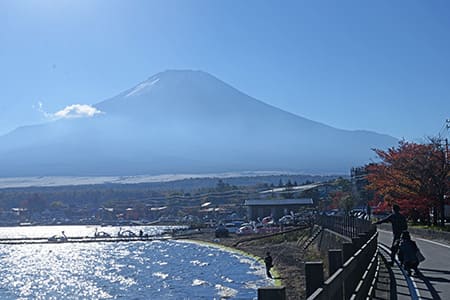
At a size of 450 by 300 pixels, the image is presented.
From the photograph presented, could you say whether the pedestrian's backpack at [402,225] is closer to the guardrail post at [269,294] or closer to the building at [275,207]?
the guardrail post at [269,294]

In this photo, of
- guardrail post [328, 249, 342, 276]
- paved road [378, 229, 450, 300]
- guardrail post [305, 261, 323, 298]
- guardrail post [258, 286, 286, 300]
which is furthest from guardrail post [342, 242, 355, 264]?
guardrail post [258, 286, 286, 300]

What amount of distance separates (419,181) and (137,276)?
20.5m

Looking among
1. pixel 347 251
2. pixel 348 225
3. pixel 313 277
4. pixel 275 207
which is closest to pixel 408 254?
pixel 347 251

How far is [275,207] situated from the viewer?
368 ft

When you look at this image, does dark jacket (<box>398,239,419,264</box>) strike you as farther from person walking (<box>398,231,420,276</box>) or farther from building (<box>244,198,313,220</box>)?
building (<box>244,198,313,220</box>)

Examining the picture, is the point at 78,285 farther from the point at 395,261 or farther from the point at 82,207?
the point at 82,207

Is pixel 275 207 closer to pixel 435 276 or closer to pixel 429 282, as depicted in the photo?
pixel 435 276

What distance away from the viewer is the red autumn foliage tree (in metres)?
38.2

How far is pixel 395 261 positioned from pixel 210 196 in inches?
6578

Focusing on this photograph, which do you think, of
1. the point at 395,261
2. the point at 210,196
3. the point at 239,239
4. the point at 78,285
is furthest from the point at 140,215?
the point at 395,261

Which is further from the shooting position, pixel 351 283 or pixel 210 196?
pixel 210 196

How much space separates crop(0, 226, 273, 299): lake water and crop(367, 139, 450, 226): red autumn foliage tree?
1014 centimetres

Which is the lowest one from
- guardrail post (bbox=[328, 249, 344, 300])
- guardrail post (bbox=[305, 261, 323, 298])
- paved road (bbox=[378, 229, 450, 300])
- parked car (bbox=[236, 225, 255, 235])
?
parked car (bbox=[236, 225, 255, 235])

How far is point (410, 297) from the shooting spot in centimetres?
1134
